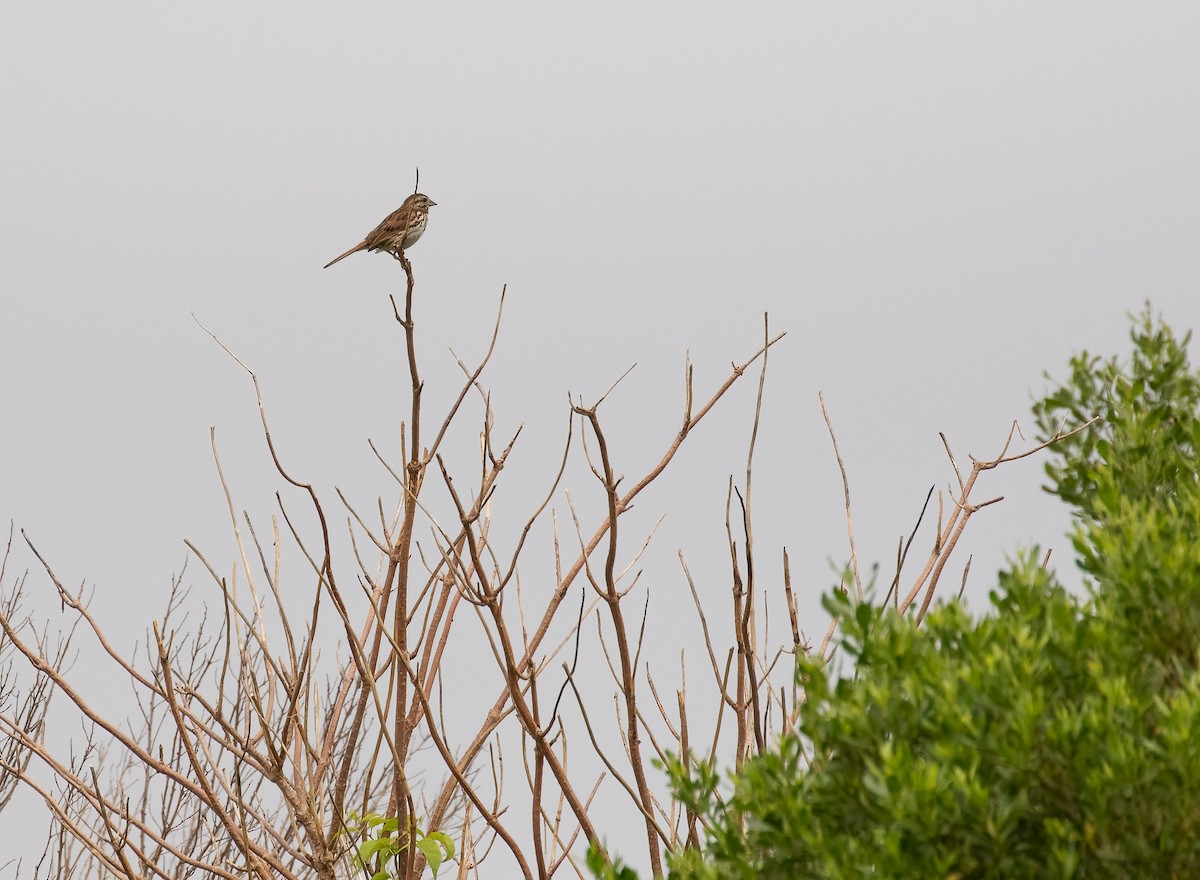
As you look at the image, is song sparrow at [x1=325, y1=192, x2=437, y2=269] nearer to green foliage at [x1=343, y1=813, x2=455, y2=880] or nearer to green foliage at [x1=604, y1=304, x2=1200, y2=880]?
green foliage at [x1=343, y1=813, x2=455, y2=880]

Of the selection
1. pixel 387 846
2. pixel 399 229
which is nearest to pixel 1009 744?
pixel 387 846

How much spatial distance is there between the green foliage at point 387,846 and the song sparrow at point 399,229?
360 centimetres

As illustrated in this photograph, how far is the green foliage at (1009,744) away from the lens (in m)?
1.42

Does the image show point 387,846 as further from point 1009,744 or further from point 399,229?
point 399,229

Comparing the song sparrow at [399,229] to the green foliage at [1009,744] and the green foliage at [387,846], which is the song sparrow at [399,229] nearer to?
the green foliage at [387,846]

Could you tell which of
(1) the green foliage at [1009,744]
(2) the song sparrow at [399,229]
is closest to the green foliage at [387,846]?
(1) the green foliage at [1009,744]

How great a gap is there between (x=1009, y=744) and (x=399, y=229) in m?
5.29

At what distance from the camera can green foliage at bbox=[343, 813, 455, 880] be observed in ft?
9.21

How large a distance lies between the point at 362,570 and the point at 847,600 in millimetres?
1733

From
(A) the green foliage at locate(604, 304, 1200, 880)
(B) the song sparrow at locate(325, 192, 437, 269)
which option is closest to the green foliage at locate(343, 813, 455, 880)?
(A) the green foliage at locate(604, 304, 1200, 880)

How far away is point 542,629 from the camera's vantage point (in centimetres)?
309

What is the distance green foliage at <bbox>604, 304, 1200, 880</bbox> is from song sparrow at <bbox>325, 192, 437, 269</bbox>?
4765mm

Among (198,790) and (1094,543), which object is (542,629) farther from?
(1094,543)

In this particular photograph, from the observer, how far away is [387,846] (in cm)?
286
